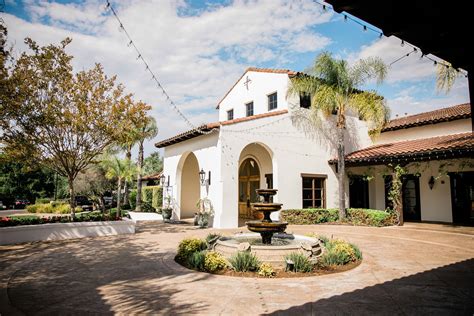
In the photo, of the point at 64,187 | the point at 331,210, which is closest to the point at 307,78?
the point at 331,210

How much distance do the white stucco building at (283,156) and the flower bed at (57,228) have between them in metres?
4.69

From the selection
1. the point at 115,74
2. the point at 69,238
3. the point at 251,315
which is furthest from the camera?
the point at 115,74

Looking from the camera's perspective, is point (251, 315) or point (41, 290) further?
point (41, 290)

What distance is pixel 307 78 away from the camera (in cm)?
1580

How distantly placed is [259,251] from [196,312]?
9.33 feet

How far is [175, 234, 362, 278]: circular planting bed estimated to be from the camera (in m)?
6.50

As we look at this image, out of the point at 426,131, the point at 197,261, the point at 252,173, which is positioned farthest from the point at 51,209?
the point at 426,131

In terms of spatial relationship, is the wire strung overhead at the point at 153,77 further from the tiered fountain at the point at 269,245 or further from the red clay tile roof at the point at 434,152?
the red clay tile roof at the point at 434,152

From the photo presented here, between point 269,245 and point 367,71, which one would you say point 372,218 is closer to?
point 367,71

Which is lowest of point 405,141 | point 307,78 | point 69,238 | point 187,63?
point 69,238

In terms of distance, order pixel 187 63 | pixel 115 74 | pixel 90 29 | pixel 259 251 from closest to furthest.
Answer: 1. pixel 259 251
2. pixel 90 29
3. pixel 187 63
4. pixel 115 74

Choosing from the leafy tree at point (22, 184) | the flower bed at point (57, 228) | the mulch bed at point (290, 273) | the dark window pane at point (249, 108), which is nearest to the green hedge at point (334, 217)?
the dark window pane at point (249, 108)

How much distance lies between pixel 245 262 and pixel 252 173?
Result: 502 inches

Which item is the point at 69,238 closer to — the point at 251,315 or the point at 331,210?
the point at 251,315
